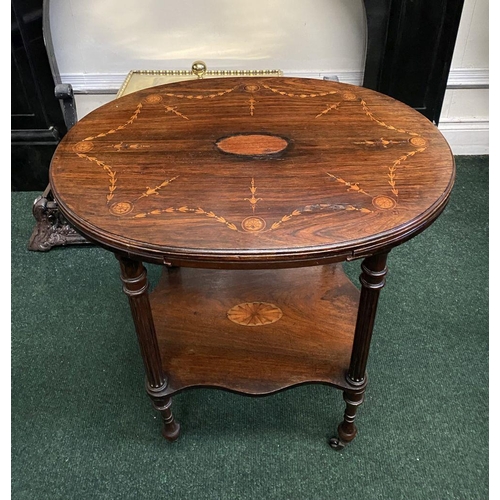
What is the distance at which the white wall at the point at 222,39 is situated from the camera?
2066 mm

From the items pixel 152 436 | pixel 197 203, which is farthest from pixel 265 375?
pixel 197 203

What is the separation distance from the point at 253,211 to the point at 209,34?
4.56 ft

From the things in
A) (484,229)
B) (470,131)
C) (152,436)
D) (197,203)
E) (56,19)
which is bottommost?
(152,436)

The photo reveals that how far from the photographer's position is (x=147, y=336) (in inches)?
45.8

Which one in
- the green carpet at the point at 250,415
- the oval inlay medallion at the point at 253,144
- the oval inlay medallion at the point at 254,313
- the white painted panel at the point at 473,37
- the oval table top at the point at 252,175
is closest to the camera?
the oval table top at the point at 252,175

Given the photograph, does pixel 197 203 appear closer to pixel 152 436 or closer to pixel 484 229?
pixel 152 436

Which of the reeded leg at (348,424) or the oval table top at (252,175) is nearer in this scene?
the oval table top at (252,175)

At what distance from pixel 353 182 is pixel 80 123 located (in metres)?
0.71

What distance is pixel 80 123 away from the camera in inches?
51.6

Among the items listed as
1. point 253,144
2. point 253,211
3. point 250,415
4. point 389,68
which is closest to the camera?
point 253,211

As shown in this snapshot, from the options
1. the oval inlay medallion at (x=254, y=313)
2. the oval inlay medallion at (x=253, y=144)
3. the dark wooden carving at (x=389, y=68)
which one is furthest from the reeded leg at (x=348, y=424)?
the dark wooden carving at (x=389, y=68)

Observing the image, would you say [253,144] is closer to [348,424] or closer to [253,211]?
[253,211]

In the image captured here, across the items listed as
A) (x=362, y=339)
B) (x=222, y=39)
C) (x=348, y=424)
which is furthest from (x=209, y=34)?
(x=348, y=424)

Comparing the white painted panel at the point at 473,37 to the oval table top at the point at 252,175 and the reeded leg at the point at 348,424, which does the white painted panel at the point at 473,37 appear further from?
the reeded leg at the point at 348,424
